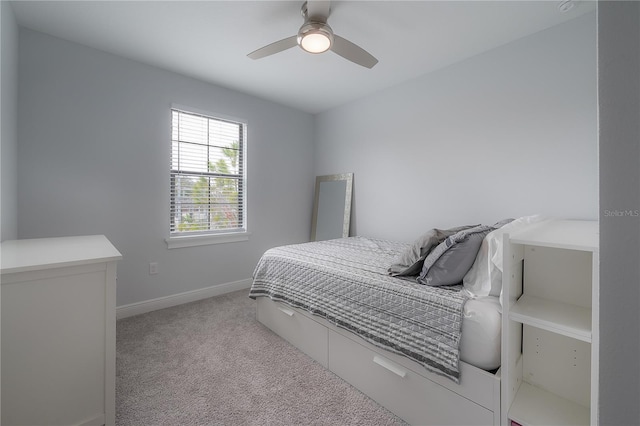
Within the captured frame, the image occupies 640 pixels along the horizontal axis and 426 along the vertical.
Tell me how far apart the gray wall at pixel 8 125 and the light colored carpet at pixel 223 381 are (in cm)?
120

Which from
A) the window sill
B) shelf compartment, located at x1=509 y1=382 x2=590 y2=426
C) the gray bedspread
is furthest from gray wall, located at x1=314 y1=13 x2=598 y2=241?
the window sill

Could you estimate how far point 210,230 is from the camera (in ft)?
10.9

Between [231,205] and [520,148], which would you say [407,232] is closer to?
[520,148]

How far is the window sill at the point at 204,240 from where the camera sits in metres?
2.99

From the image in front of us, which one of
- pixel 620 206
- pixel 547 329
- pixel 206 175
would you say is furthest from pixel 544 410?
pixel 206 175

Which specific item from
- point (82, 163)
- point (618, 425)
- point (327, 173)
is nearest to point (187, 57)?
point (82, 163)

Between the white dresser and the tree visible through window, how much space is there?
1.72m

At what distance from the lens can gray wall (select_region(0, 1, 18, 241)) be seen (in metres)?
1.77

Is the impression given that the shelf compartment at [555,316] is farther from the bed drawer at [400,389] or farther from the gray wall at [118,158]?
the gray wall at [118,158]

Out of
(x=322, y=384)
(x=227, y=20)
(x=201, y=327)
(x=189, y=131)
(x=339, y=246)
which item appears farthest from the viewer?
(x=189, y=131)

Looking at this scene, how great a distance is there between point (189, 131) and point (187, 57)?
30.7 inches

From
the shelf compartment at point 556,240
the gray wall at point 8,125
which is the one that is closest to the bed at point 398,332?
the shelf compartment at point 556,240

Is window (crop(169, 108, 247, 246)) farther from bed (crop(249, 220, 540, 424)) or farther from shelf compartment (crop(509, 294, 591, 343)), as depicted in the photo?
shelf compartment (crop(509, 294, 591, 343))

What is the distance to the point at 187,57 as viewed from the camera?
103 inches
